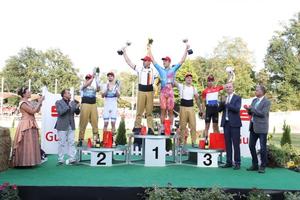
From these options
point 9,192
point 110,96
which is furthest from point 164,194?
point 110,96

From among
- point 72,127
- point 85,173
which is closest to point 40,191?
point 85,173

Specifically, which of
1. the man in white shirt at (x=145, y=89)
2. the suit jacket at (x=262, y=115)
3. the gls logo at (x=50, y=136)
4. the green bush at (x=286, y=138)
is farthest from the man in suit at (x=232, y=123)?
A: the gls logo at (x=50, y=136)

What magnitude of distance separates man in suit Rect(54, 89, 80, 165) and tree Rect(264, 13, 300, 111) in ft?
142

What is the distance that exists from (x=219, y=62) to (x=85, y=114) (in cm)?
4460

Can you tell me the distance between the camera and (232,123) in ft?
25.3

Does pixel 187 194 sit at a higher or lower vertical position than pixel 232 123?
lower

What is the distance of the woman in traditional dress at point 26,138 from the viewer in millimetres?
7316

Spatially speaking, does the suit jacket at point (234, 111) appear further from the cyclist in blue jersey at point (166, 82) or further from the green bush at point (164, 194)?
the green bush at point (164, 194)

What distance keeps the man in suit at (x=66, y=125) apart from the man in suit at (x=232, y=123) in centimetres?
313

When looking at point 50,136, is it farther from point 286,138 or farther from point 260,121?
point 286,138

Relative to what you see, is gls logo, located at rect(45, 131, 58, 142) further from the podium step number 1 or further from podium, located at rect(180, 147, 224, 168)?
podium, located at rect(180, 147, 224, 168)

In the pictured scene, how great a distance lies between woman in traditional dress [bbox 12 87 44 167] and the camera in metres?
7.32

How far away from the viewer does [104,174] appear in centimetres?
671

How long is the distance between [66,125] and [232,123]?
335 cm
